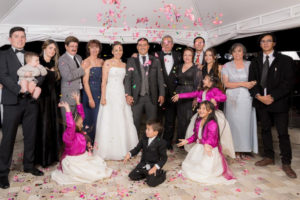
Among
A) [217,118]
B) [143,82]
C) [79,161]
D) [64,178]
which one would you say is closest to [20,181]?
[64,178]

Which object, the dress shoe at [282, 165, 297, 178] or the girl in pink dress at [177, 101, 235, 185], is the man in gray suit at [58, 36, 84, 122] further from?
the dress shoe at [282, 165, 297, 178]

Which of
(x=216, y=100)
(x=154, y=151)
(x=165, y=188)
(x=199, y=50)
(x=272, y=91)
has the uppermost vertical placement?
(x=199, y=50)

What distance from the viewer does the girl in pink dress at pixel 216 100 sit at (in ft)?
11.1

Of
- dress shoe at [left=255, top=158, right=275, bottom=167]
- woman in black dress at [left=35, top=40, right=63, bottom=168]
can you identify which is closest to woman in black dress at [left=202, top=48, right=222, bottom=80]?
dress shoe at [left=255, top=158, right=275, bottom=167]

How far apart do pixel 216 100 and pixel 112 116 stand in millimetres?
1443

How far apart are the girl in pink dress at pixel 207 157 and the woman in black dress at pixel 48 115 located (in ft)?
5.51

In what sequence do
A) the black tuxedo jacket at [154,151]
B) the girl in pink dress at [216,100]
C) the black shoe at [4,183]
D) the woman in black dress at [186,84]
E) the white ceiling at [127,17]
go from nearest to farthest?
the black shoe at [4,183]
the black tuxedo jacket at [154,151]
the girl in pink dress at [216,100]
the woman in black dress at [186,84]
the white ceiling at [127,17]

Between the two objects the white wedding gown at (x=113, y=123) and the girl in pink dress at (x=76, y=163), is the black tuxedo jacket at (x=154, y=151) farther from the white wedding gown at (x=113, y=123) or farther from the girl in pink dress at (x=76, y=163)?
the white wedding gown at (x=113, y=123)

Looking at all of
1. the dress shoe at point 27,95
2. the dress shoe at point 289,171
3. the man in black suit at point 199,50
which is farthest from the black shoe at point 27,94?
the dress shoe at point 289,171

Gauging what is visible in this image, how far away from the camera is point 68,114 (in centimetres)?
284

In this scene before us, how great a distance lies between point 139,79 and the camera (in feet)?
12.3

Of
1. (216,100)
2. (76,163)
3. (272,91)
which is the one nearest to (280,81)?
(272,91)

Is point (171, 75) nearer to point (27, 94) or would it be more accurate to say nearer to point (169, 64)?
point (169, 64)

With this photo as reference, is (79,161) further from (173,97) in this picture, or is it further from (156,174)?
(173,97)
